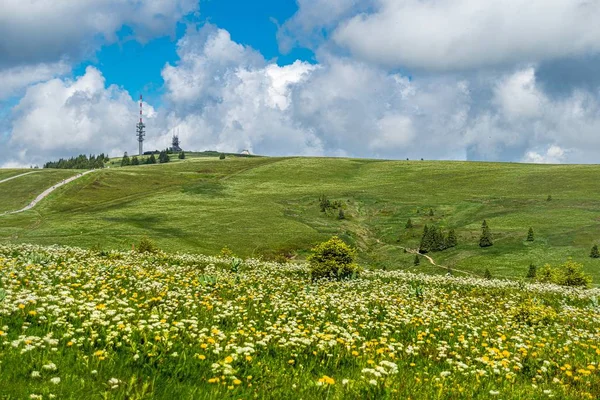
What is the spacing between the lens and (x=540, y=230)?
8869 cm

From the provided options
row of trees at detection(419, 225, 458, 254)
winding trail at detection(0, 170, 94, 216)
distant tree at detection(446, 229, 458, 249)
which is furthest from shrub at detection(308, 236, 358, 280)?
winding trail at detection(0, 170, 94, 216)

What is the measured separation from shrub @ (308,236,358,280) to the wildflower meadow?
34.4 ft

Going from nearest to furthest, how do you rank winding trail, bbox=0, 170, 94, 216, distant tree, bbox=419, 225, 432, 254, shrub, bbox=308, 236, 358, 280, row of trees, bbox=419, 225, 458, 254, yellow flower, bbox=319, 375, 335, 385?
1. yellow flower, bbox=319, 375, 335, 385
2. shrub, bbox=308, 236, 358, 280
3. distant tree, bbox=419, 225, 432, 254
4. row of trees, bbox=419, 225, 458, 254
5. winding trail, bbox=0, 170, 94, 216

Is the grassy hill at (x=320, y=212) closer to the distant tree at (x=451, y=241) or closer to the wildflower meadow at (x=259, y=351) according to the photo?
the distant tree at (x=451, y=241)

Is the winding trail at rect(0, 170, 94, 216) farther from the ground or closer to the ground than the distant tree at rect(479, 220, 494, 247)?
farther from the ground

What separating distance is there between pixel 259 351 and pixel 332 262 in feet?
58.1

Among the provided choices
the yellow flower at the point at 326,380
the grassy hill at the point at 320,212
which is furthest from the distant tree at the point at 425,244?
the yellow flower at the point at 326,380

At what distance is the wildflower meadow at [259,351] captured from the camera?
6387mm

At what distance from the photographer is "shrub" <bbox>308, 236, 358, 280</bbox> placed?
84.7 ft

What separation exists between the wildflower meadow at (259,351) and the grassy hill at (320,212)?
6036 centimetres

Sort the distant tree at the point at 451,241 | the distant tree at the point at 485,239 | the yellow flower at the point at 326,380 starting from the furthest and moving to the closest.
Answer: the distant tree at the point at 451,241, the distant tree at the point at 485,239, the yellow flower at the point at 326,380

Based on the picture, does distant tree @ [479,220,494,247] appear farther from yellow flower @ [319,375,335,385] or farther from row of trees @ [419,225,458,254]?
yellow flower @ [319,375,335,385]

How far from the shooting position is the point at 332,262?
26031 mm

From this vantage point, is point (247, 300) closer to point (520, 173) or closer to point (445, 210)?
point (445, 210)
